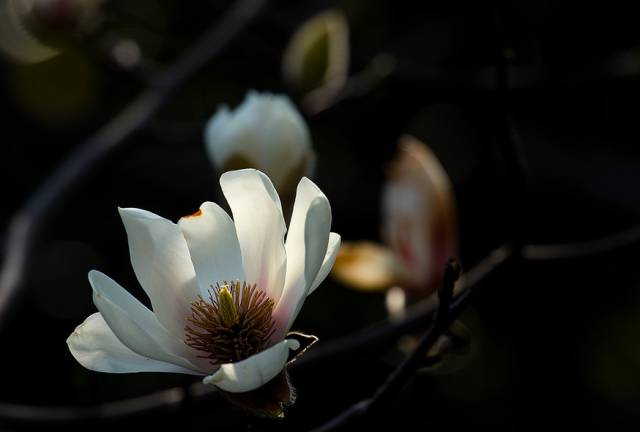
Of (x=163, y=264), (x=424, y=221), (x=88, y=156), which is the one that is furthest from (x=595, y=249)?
(x=88, y=156)

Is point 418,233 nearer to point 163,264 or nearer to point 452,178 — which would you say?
point 163,264

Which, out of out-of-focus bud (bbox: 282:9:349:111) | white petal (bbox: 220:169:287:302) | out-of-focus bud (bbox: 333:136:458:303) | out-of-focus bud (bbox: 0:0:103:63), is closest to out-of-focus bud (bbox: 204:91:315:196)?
out-of-focus bud (bbox: 333:136:458:303)

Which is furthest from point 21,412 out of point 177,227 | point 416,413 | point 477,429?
point 477,429

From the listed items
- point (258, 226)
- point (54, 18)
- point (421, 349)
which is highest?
point (54, 18)

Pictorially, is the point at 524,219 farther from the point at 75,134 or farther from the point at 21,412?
the point at 75,134

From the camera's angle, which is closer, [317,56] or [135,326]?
[135,326]

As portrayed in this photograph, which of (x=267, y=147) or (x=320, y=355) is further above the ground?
(x=267, y=147)

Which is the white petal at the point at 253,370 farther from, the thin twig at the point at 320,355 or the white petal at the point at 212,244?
the thin twig at the point at 320,355

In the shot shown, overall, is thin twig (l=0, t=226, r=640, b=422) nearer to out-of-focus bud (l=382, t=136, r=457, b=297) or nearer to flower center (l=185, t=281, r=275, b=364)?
out-of-focus bud (l=382, t=136, r=457, b=297)
